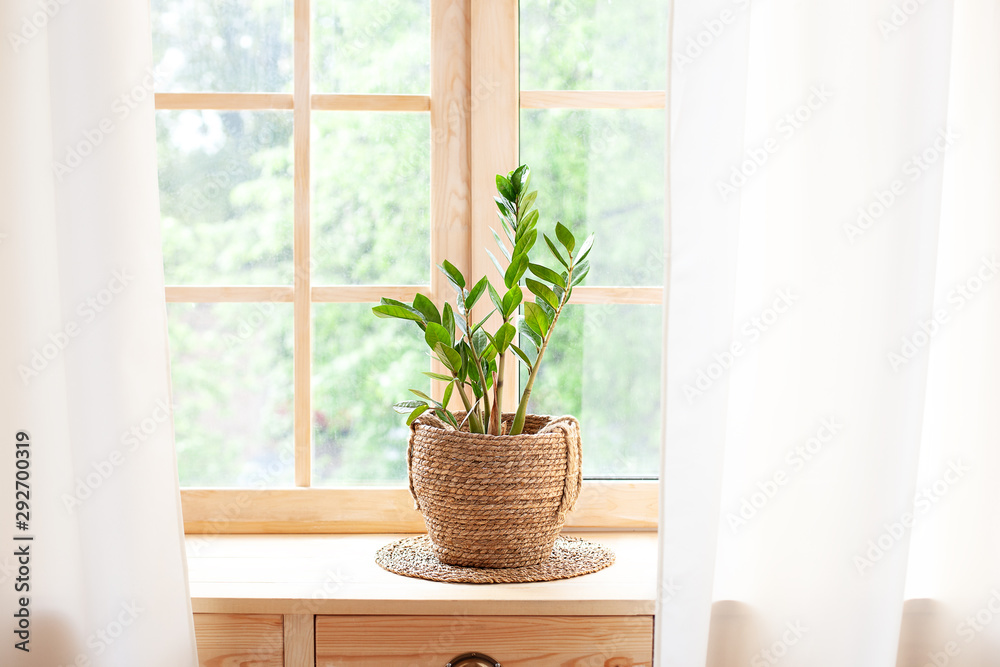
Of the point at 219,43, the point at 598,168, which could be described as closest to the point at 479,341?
the point at 598,168

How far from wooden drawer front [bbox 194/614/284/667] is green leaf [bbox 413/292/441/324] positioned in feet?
1.52

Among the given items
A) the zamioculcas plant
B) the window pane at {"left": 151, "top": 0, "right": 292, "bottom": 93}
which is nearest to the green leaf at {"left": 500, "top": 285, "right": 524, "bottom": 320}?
the zamioculcas plant

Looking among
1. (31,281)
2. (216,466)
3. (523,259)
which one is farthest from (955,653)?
(31,281)

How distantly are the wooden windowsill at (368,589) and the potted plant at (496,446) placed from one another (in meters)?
0.07

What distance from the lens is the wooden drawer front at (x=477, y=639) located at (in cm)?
97

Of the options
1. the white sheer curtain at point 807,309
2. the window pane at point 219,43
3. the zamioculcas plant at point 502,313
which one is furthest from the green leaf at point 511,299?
the window pane at point 219,43

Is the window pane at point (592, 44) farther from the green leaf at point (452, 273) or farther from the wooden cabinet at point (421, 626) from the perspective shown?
the wooden cabinet at point (421, 626)

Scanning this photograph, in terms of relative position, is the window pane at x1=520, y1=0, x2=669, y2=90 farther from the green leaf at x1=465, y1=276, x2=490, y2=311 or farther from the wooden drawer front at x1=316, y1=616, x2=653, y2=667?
the wooden drawer front at x1=316, y1=616, x2=653, y2=667

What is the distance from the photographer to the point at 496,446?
1.02 metres

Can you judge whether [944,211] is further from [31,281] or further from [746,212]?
[31,281]

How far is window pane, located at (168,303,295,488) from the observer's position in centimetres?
128

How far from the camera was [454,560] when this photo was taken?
1.06 m

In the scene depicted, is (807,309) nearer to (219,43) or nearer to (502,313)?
(502,313)

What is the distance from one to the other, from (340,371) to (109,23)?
2.10 feet
